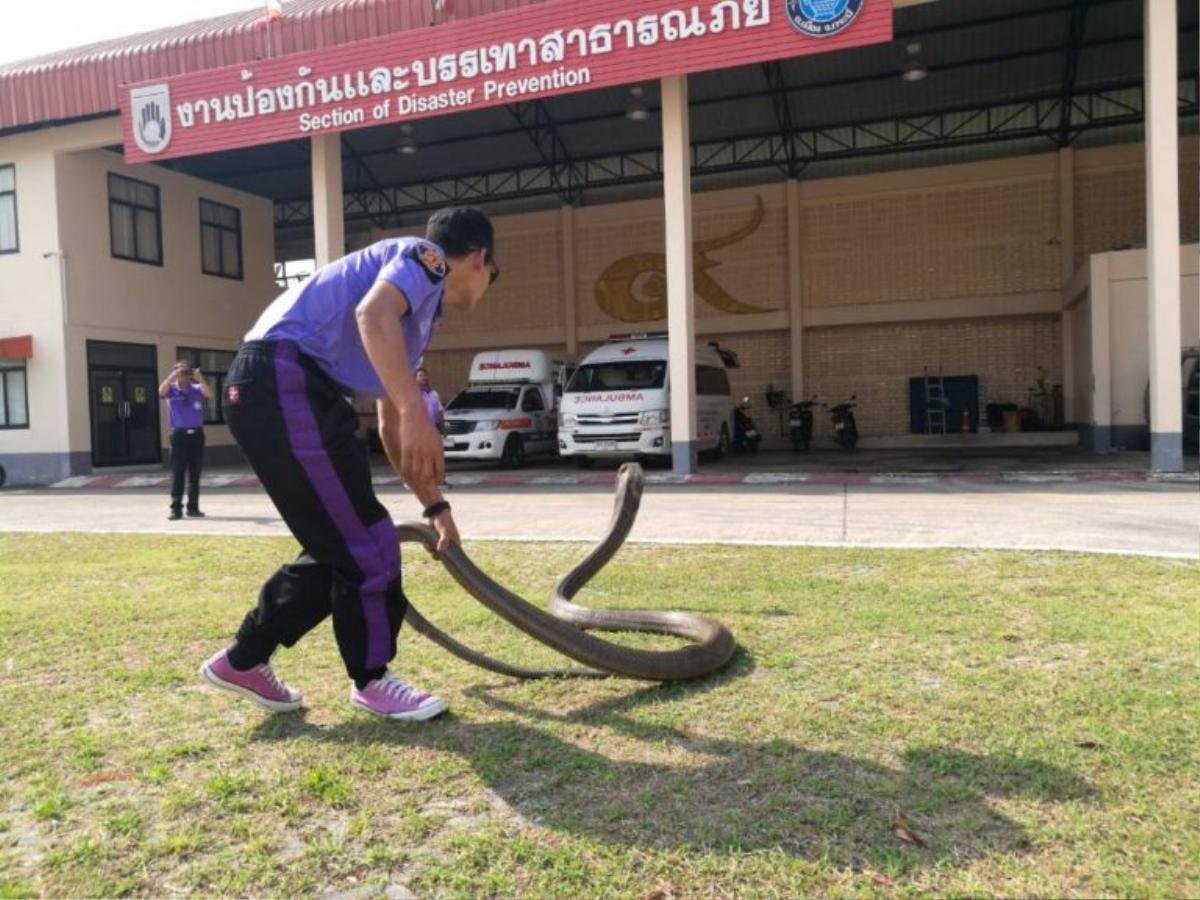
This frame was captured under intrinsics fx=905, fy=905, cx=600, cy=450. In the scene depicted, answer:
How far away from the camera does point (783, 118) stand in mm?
20906

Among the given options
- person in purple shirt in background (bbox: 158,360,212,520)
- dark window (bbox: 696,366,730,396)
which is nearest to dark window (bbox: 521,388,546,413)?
dark window (bbox: 696,366,730,396)

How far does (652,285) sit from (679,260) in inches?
427

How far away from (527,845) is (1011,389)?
73.1 feet

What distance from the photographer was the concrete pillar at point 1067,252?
20.7 metres

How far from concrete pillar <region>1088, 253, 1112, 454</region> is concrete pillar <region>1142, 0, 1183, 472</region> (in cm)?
525

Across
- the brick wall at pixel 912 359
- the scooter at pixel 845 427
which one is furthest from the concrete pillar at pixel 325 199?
the brick wall at pixel 912 359

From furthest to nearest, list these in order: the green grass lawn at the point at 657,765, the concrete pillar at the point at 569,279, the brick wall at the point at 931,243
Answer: the concrete pillar at the point at 569,279 → the brick wall at the point at 931,243 → the green grass lawn at the point at 657,765

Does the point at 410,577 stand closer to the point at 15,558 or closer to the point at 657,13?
the point at 15,558

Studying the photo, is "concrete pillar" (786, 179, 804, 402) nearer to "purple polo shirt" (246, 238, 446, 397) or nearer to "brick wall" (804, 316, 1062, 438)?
"brick wall" (804, 316, 1062, 438)

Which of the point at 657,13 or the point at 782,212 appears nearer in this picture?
the point at 657,13

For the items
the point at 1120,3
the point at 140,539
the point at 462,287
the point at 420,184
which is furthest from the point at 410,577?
the point at 420,184

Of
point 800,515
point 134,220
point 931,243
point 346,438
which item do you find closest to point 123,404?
point 134,220

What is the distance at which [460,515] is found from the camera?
30.9ft

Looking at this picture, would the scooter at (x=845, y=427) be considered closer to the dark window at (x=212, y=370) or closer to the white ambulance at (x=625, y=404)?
the white ambulance at (x=625, y=404)
